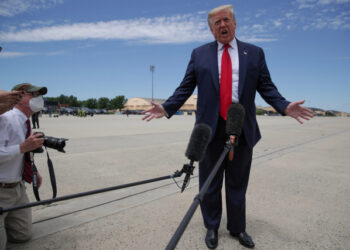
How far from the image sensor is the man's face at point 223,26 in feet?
7.47

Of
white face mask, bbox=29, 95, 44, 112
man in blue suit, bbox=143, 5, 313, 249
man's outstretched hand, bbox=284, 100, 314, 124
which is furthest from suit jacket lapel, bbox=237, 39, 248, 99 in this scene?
white face mask, bbox=29, 95, 44, 112

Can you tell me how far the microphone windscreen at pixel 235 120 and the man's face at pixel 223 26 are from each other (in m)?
0.73

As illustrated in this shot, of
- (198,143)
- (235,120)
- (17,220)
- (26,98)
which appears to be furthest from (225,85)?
(17,220)

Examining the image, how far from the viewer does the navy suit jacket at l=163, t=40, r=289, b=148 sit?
7.77 ft

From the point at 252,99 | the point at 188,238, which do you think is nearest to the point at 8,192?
the point at 188,238

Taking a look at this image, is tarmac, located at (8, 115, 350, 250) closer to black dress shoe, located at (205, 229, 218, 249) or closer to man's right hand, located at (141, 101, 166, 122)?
black dress shoe, located at (205, 229, 218, 249)

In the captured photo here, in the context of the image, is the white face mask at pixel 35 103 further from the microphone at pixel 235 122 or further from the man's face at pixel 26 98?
the microphone at pixel 235 122

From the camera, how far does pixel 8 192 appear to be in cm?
228

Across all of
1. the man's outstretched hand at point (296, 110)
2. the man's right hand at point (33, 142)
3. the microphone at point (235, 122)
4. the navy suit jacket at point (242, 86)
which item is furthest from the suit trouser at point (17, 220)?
the man's outstretched hand at point (296, 110)

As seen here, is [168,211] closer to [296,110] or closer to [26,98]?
[296,110]

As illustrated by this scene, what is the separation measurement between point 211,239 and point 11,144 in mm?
2064

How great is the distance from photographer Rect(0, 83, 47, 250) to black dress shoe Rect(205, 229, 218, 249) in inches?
68.0

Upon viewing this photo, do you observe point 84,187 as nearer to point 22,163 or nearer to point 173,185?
point 173,185

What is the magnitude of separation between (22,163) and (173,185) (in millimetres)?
2378
